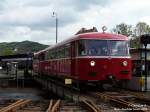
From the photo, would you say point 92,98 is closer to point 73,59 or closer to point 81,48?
point 81,48

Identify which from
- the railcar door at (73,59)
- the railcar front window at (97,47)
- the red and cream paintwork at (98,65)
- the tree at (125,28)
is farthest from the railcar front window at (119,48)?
the tree at (125,28)

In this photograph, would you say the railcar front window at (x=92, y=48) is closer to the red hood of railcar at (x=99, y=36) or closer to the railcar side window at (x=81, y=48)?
the railcar side window at (x=81, y=48)

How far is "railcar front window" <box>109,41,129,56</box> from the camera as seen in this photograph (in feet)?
77.5

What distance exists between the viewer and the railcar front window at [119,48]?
23625mm

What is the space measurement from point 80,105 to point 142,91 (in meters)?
8.59

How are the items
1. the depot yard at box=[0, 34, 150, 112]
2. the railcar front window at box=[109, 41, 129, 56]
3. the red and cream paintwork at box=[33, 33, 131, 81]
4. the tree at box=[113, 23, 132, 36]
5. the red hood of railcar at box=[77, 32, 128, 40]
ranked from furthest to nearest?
the tree at box=[113, 23, 132, 36] → the railcar front window at box=[109, 41, 129, 56] → the red hood of railcar at box=[77, 32, 128, 40] → the red and cream paintwork at box=[33, 33, 131, 81] → the depot yard at box=[0, 34, 150, 112]

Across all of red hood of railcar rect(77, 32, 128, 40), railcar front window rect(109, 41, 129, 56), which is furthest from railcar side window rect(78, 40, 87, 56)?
railcar front window rect(109, 41, 129, 56)

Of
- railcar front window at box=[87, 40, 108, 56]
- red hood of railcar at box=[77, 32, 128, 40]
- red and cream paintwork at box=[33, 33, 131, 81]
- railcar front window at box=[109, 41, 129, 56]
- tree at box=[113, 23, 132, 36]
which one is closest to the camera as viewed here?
red and cream paintwork at box=[33, 33, 131, 81]

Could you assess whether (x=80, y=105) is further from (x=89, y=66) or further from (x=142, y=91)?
(x=142, y=91)

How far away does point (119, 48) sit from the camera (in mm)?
23859

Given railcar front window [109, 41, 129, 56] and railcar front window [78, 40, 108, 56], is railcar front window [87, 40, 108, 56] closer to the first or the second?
railcar front window [78, 40, 108, 56]

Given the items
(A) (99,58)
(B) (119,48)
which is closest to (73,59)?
(A) (99,58)

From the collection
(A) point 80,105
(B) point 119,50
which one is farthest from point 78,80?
(A) point 80,105

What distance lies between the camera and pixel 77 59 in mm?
23484
